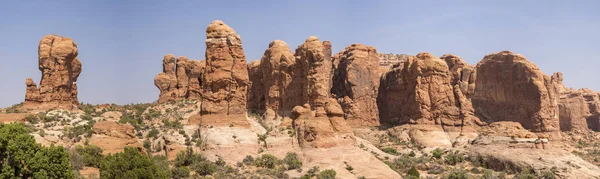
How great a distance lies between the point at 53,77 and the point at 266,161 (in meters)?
18.9

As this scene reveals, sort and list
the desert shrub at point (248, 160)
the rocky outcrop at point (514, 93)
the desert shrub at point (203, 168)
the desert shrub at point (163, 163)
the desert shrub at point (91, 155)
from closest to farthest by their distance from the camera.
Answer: the desert shrub at point (91, 155) → the desert shrub at point (163, 163) → the desert shrub at point (203, 168) → the desert shrub at point (248, 160) → the rocky outcrop at point (514, 93)

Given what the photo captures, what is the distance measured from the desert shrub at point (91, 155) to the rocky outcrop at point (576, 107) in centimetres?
6491

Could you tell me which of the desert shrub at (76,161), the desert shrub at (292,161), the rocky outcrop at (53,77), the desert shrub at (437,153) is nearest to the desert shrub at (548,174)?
the desert shrub at (437,153)

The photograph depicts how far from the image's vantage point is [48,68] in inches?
1882

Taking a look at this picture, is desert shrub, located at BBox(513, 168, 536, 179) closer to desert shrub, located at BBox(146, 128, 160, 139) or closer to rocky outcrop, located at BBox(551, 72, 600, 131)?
desert shrub, located at BBox(146, 128, 160, 139)

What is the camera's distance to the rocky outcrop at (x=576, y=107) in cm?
8338

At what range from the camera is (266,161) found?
43.5 metres

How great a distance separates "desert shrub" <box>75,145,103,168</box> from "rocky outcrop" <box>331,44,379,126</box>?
35.3 metres

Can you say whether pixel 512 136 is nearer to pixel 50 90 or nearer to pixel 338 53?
pixel 338 53

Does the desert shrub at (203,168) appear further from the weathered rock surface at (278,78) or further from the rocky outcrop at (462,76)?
the rocky outcrop at (462,76)

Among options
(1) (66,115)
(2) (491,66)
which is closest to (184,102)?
(1) (66,115)

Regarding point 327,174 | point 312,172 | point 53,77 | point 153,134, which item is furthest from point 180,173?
point 53,77

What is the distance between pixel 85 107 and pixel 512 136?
38862 millimetres

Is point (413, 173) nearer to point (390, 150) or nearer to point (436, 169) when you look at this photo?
point (436, 169)
